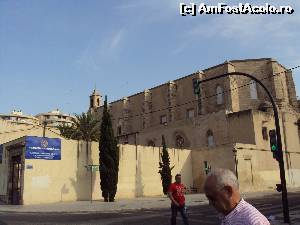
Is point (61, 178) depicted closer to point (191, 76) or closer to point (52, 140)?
point (52, 140)

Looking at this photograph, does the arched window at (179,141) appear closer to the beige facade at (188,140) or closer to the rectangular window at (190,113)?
the beige facade at (188,140)

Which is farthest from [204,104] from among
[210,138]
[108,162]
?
[108,162]

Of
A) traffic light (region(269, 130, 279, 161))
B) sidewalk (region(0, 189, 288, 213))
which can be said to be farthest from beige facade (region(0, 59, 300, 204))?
traffic light (region(269, 130, 279, 161))

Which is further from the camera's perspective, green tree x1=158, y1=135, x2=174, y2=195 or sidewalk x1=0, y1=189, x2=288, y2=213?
green tree x1=158, y1=135, x2=174, y2=195

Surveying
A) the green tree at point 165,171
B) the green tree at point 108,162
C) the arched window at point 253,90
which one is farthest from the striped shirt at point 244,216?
the arched window at point 253,90

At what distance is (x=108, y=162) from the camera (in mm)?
28375

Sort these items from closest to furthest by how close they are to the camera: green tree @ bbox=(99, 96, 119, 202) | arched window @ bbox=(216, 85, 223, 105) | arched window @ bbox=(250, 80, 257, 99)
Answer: green tree @ bbox=(99, 96, 119, 202) → arched window @ bbox=(216, 85, 223, 105) → arched window @ bbox=(250, 80, 257, 99)

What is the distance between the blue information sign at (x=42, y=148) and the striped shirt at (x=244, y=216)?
25279mm

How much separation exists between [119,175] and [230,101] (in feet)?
70.6

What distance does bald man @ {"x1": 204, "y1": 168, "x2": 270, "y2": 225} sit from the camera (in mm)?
2531

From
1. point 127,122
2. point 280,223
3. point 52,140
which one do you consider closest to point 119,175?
point 52,140

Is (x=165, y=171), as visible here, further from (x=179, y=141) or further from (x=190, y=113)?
(x=190, y=113)

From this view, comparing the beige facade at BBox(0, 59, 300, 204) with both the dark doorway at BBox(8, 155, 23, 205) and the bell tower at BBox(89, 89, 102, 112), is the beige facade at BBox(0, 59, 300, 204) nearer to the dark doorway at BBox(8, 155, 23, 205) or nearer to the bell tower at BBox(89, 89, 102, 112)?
the dark doorway at BBox(8, 155, 23, 205)

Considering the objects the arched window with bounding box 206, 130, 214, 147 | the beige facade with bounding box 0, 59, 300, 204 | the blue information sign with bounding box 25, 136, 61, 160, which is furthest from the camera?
the arched window with bounding box 206, 130, 214, 147
